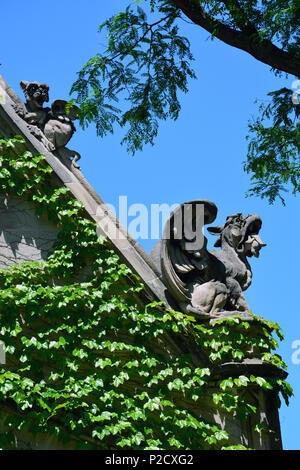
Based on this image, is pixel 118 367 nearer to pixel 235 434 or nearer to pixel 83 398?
pixel 83 398

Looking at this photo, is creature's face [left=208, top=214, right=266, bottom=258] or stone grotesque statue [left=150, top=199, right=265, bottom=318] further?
creature's face [left=208, top=214, right=266, bottom=258]

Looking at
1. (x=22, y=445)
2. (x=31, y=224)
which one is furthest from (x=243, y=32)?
(x=22, y=445)

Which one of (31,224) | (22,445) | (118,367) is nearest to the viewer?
(22,445)

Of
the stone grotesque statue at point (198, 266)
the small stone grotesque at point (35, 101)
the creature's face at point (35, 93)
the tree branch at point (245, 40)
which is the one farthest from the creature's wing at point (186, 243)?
the creature's face at point (35, 93)

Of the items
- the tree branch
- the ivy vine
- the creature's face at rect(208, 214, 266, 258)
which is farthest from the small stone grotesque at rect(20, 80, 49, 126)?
the creature's face at rect(208, 214, 266, 258)

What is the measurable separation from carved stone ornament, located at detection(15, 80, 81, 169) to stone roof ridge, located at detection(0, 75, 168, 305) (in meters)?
0.06

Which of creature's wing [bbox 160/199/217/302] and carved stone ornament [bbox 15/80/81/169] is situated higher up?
carved stone ornament [bbox 15/80/81/169]

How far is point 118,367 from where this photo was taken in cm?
1140

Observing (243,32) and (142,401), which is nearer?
(142,401)

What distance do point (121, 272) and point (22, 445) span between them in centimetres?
253

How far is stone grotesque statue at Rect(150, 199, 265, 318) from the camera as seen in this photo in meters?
12.1

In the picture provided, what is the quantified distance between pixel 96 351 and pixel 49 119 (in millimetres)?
3416

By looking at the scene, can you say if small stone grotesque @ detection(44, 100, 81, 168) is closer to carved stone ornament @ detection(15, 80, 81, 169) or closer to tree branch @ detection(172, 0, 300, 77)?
carved stone ornament @ detection(15, 80, 81, 169)

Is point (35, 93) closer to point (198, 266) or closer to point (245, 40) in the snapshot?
point (245, 40)
